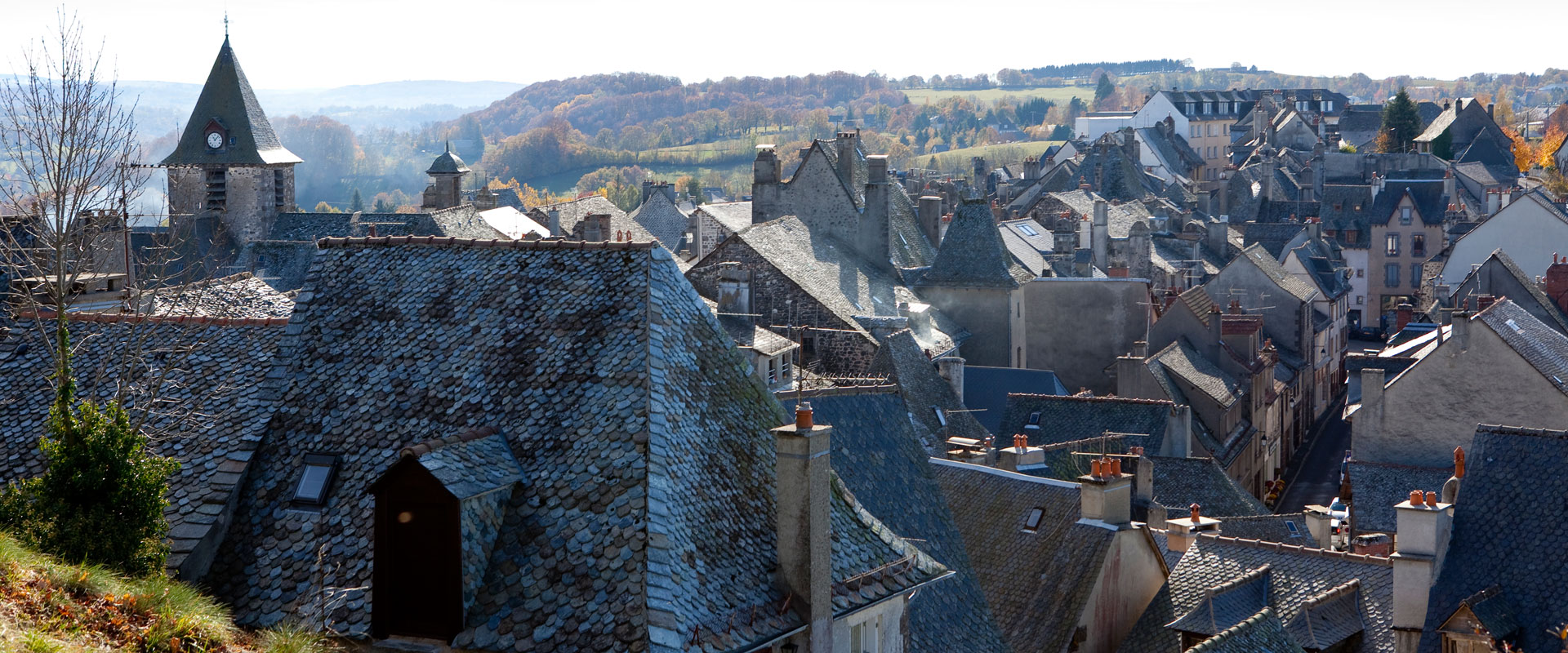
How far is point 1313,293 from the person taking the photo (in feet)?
202

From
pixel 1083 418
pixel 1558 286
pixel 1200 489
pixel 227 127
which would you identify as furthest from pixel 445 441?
pixel 227 127

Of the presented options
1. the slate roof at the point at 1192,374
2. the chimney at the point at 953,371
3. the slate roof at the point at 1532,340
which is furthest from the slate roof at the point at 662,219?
the slate roof at the point at 1532,340

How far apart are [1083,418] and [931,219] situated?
19.0m

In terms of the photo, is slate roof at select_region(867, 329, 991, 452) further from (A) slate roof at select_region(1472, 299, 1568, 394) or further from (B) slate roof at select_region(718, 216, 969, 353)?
(A) slate roof at select_region(1472, 299, 1568, 394)

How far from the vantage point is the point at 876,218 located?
4878cm

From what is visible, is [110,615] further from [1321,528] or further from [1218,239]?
[1218,239]

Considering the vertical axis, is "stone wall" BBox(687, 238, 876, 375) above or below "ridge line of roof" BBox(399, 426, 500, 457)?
below

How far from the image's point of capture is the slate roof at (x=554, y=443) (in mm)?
13523

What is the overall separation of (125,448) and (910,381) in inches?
864

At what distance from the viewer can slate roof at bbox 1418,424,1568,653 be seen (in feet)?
72.8

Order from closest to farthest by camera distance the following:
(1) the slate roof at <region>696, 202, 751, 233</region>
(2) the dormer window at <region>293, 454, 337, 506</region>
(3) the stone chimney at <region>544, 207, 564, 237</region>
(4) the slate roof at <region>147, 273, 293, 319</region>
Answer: (2) the dormer window at <region>293, 454, 337, 506</region> < (4) the slate roof at <region>147, 273, 293, 319</region> < (3) the stone chimney at <region>544, 207, 564, 237</region> < (1) the slate roof at <region>696, 202, 751, 233</region>

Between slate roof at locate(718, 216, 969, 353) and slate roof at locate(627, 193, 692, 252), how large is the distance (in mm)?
33266

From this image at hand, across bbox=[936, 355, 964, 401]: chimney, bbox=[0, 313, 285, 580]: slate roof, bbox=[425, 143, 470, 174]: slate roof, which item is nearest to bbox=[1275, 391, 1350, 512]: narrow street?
bbox=[936, 355, 964, 401]: chimney

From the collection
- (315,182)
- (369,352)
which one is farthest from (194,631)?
(315,182)
